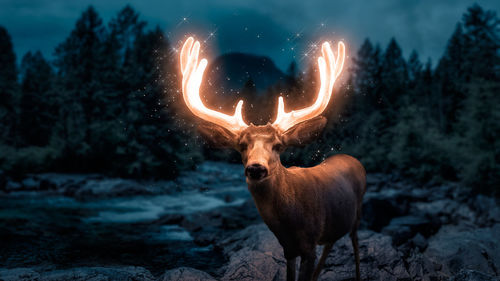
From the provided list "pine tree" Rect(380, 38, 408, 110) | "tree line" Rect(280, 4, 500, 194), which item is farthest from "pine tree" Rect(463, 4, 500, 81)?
"pine tree" Rect(380, 38, 408, 110)

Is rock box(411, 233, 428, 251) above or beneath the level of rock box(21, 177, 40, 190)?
beneath

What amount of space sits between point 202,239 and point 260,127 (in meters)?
A: 6.57

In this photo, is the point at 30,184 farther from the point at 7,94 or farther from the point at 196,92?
the point at 7,94

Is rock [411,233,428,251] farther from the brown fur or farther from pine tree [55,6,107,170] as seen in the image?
pine tree [55,6,107,170]

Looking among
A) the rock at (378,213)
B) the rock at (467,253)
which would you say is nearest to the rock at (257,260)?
the rock at (467,253)

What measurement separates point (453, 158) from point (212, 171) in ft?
64.0

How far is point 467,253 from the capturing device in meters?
6.88

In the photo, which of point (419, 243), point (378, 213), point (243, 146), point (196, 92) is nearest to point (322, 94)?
point (243, 146)

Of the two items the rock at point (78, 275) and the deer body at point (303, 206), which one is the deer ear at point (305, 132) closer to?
the deer body at point (303, 206)

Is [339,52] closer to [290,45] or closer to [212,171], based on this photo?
[290,45]

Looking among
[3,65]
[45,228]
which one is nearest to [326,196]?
[45,228]

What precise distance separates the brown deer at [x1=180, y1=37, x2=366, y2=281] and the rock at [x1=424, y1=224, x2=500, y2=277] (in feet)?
12.7

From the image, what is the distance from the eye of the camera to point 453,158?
21.6 m

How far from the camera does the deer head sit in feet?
11.0
